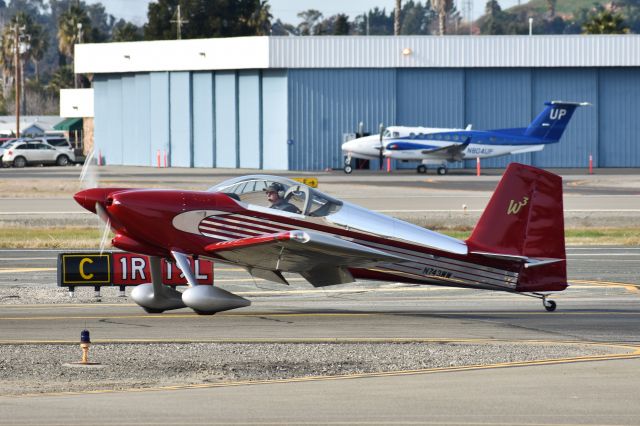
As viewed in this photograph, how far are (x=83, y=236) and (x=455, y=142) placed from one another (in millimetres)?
29728

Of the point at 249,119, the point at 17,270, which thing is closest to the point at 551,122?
the point at 249,119

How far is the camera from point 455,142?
56094 mm

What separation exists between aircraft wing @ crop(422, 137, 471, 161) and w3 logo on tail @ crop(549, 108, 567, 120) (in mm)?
4319

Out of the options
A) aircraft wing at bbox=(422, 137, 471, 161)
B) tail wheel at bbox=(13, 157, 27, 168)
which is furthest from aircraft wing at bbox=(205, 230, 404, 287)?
tail wheel at bbox=(13, 157, 27, 168)

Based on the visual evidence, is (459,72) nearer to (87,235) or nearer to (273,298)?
(87,235)

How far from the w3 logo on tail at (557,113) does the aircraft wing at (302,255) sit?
137 feet

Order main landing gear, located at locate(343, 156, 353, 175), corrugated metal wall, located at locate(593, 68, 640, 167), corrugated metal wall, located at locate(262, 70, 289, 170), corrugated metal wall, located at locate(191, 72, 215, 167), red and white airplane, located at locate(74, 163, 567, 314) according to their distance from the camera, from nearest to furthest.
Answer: red and white airplane, located at locate(74, 163, 567, 314), main landing gear, located at locate(343, 156, 353, 175), corrugated metal wall, located at locate(262, 70, 289, 170), corrugated metal wall, located at locate(593, 68, 640, 167), corrugated metal wall, located at locate(191, 72, 215, 167)

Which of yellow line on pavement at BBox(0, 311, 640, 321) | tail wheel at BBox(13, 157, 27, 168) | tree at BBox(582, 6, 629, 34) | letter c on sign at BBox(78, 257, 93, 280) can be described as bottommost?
yellow line on pavement at BBox(0, 311, 640, 321)

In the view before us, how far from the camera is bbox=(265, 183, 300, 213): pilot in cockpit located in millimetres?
16109

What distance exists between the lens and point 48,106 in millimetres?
156750

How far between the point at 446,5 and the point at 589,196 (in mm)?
74459

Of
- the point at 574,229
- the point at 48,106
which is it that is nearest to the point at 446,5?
the point at 48,106

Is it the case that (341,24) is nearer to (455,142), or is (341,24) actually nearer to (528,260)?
(455,142)

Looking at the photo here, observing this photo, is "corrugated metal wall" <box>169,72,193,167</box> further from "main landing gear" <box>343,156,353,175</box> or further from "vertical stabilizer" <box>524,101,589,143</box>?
"vertical stabilizer" <box>524,101,589,143</box>
